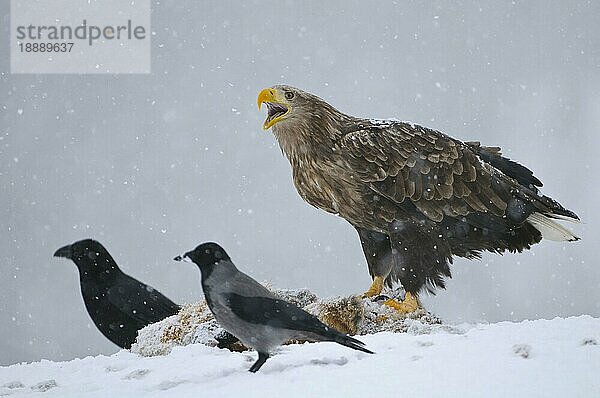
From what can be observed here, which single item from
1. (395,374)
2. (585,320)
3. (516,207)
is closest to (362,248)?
(516,207)

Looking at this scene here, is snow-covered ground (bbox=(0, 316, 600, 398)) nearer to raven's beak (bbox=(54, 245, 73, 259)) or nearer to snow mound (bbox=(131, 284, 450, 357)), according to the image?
snow mound (bbox=(131, 284, 450, 357))

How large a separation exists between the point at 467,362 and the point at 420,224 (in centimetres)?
127

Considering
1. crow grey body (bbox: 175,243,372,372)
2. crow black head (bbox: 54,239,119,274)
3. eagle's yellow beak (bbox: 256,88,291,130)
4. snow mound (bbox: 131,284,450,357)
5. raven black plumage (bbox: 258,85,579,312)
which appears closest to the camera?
crow grey body (bbox: 175,243,372,372)

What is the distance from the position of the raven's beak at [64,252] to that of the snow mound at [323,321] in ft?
2.02

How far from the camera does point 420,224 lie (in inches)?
171

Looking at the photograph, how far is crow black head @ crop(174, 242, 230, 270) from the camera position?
10.1 feet

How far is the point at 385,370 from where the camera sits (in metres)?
3.15

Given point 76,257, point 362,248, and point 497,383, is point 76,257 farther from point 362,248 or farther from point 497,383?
point 497,383

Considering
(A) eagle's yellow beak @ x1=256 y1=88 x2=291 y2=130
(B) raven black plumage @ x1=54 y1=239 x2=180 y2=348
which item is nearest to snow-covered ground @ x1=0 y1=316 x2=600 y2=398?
(B) raven black plumage @ x1=54 y1=239 x2=180 y2=348

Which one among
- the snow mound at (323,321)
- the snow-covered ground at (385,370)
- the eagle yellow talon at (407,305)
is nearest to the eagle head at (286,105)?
the snow mound at (323,321)

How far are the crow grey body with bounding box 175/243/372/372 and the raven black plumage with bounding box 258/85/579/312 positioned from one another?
1.29m

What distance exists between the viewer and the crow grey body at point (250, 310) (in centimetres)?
294

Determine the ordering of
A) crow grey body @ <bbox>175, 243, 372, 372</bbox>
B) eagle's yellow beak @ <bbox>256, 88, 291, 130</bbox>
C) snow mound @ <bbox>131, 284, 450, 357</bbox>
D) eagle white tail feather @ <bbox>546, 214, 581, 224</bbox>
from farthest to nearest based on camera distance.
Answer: eagle white tail feather @ <bbox>546, 214, 581, 224</bbox>, eagle's yellow beak @ <bbox>256, 88, 291, 130</bbox>, snow mound @ <bbox>131, 284, 450, 357</bbox>, crow grey body @ <bbox>175, 243, 372, 372</bbox>

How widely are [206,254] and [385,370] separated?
0.90m
